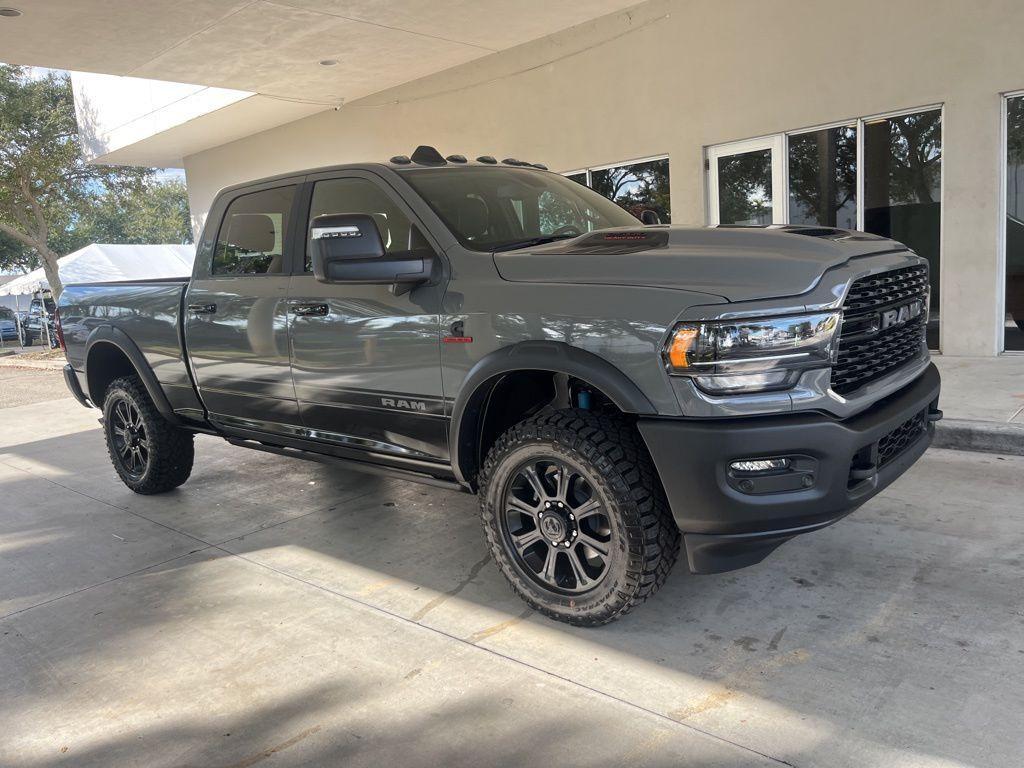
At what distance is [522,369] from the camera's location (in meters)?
3.16

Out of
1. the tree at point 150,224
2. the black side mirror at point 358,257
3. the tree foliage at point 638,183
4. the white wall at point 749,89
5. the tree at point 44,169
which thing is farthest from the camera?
the tree at point 150,224

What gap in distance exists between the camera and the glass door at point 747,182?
9.54m

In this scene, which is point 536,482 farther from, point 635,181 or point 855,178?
point 635,181

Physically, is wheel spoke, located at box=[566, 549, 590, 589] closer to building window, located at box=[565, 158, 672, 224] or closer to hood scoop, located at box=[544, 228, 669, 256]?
hood scoop, located at box=[544, 228, 669, 256]

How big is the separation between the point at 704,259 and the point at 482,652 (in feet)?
5.62

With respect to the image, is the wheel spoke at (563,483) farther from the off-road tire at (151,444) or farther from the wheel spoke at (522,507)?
the off-road tire at (151,444)

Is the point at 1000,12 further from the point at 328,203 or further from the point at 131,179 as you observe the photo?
the point at 131,179

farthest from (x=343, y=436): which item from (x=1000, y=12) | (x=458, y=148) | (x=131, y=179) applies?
(x=131, y=179)

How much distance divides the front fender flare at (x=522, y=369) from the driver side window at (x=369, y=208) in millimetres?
754

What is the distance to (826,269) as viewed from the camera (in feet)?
9.23

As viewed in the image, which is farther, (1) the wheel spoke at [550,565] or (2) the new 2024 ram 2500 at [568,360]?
(1) the wheel spoke at [550,565]

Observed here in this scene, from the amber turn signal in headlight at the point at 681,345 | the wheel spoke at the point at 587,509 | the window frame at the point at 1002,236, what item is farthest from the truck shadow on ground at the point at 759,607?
the window frame at the point at 1002,236

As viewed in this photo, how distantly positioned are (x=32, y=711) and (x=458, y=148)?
38.1ft

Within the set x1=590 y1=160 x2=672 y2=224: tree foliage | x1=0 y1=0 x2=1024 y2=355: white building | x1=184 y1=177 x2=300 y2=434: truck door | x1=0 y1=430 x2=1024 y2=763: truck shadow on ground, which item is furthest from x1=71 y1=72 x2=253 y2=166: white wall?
x1=0 y1=430 x2=1024 y2=763: truck shadow on ground
